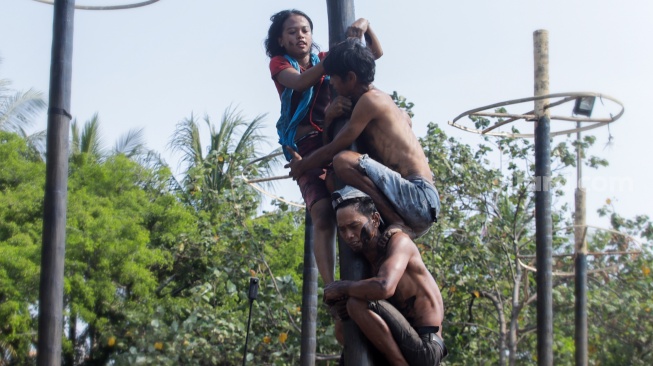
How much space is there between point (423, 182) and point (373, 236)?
1.49 ft

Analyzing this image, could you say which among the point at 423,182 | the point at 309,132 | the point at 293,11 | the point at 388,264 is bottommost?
the point at 388,264

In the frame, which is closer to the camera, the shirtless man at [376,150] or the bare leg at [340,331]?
the shirtless man at [376,150]

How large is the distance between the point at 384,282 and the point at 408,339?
1.27 ft

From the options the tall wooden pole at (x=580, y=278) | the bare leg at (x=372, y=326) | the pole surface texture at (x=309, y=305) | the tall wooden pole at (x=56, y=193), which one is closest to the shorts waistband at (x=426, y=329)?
the bare leg at (x=372, y=326)

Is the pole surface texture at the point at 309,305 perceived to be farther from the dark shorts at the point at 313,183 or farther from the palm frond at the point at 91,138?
the palm frond at the point at 91,138

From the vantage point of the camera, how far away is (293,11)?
662cm

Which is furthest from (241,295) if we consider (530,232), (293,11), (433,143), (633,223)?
(293,11)

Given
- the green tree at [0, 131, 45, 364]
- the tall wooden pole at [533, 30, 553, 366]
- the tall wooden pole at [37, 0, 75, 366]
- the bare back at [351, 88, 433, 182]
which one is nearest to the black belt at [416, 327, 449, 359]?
the bare back at [351, 88, 433, 182]

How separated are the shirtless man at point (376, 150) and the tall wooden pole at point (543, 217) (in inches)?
291

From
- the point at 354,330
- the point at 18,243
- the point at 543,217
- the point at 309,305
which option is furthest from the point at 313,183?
the point at 18,243

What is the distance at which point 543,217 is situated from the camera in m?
13.0

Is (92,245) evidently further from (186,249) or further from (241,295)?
(241,295)

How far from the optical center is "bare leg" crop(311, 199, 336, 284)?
6062 millimetres

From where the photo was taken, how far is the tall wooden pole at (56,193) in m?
8.90
